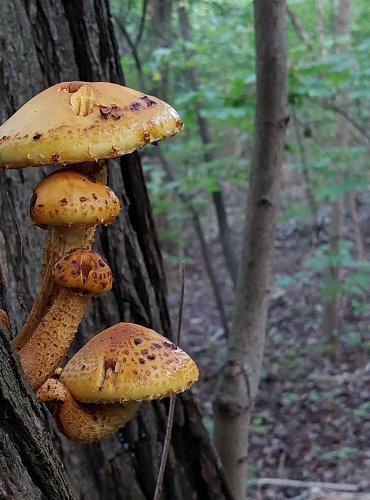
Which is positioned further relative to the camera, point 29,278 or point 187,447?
point 187,447

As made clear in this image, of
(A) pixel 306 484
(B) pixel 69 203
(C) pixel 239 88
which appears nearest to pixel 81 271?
(B) pixel 69 203

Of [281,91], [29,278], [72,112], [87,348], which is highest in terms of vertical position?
[72,112]

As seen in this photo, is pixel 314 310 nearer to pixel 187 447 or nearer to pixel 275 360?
pixel 275 360

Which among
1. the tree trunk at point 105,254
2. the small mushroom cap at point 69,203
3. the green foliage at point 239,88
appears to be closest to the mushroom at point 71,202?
the small mushroom cap at point 69,203

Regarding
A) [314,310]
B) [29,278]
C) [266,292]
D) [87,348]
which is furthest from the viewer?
[314,310]

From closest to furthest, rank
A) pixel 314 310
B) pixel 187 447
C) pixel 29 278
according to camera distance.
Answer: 1. pixel 29 278
2. pixel 187 447
3. pixel 314 310

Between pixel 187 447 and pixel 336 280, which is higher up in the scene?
pixel 187 447

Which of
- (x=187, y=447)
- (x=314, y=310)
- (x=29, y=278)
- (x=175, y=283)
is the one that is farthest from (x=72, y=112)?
(x=175, y=283)
